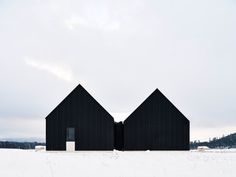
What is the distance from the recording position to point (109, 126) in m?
47.4

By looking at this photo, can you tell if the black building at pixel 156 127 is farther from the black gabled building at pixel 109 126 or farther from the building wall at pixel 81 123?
the building wall at pixel 81 123

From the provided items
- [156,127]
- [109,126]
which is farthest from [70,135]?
[156,127]

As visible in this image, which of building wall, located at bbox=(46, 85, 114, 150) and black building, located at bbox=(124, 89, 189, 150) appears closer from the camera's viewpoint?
building wall, located at bbox=(46, 85, 114, 150)

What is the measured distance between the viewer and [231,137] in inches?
4345

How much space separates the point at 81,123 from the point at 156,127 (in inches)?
349

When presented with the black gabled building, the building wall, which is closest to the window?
the black gabled building

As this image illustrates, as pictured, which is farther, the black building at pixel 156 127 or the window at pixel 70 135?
the black building at pixel 156 127

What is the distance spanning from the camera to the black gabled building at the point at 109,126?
154ft

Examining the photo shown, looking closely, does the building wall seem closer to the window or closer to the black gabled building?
the black gabled building

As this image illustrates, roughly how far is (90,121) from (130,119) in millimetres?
4778

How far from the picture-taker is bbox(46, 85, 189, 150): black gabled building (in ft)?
154

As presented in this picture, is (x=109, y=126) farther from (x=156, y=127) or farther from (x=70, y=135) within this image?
(x=156, y=127)

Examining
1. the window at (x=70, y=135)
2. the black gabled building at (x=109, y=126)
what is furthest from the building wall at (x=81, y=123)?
the window at (x=70, y=135)

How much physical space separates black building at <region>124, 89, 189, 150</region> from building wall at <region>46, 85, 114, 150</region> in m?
2.65
